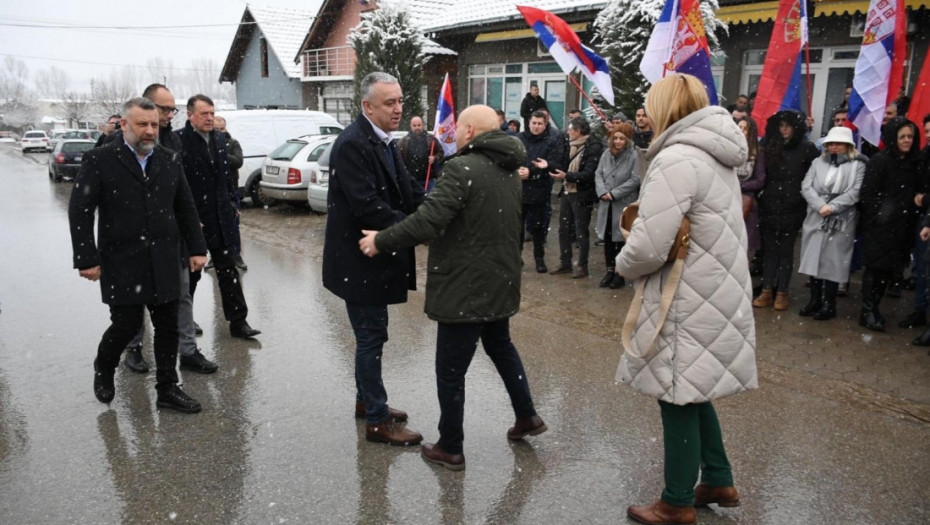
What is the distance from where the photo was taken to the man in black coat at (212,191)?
214 inches

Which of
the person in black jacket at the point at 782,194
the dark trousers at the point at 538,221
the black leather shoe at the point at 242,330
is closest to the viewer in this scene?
the black leather shoe at the point at 242,330

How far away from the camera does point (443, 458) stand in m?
3.67

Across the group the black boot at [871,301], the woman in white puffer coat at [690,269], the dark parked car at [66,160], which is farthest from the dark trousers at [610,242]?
the dark parked car at [66,160]

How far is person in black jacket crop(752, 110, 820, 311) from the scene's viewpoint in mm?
6527

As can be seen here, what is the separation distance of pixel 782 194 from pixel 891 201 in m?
0.91

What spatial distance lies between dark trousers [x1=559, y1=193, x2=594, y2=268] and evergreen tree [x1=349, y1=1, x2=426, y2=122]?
11.9m

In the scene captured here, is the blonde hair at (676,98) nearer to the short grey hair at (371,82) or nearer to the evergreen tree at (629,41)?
the short grey hair at (371,82)

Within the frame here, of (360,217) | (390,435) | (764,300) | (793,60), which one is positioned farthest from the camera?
(793,60)

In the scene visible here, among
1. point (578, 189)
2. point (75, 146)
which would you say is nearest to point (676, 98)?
point (578, 189)

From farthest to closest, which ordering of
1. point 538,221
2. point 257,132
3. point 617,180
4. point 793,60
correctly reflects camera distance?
point 257,132, point 538,221, point 617,180, point 793,60

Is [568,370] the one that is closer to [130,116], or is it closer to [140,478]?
[140,478]

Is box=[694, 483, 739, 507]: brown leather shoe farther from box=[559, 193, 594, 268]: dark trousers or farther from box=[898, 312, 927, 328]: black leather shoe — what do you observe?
box=[559, 193, 594, 268]: dark trousers

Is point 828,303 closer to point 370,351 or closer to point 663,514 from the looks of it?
point 663,514

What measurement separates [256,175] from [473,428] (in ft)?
38.1
